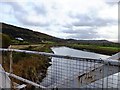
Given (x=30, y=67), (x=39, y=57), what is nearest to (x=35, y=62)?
(x=30, y=67)

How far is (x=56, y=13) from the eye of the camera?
14.3 m

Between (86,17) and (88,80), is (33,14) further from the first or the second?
(88,80)

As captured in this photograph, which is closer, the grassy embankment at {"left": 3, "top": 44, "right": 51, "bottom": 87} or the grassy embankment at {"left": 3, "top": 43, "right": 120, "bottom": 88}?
the grassy embankment at {"left": 3, "top": 43, "right": 120, "bottom": 88}

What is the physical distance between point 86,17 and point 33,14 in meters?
3.42

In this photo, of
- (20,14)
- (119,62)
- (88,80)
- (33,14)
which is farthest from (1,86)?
(20,14)

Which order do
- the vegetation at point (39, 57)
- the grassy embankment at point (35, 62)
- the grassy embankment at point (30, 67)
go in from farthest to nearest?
the grassy embankment at point (30, 67), the grassy embankment at point (35, 62), the vegetation at point (39, 57)

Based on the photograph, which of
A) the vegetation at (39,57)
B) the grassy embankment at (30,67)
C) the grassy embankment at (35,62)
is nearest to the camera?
the vegetation at (39,57)

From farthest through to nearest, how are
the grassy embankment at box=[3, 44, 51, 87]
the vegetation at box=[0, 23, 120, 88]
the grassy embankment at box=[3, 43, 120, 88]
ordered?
the grassy embankment at box=[3, 44, 51, 87]
the grassy embankment at box=[3, 43, 120, 88]
the vegetation at box=[0, 23, 120, 88]

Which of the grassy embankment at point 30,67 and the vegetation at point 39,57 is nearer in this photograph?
the vegetation at point 39,57

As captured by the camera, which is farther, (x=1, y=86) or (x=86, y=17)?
(x=86, y=17)

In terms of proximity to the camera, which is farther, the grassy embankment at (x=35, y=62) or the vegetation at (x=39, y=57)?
the grassy embankment at (x=35, y=62)

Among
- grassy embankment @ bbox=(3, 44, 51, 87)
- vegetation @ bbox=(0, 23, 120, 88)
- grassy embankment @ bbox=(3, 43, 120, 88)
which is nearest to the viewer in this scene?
vegetation @ bbox=(0, 23, 120, 88)

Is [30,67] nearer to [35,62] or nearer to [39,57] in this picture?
[35,62]

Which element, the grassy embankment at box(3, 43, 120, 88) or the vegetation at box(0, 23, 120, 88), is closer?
the vegetation at box(0, 23, 120, 88)
